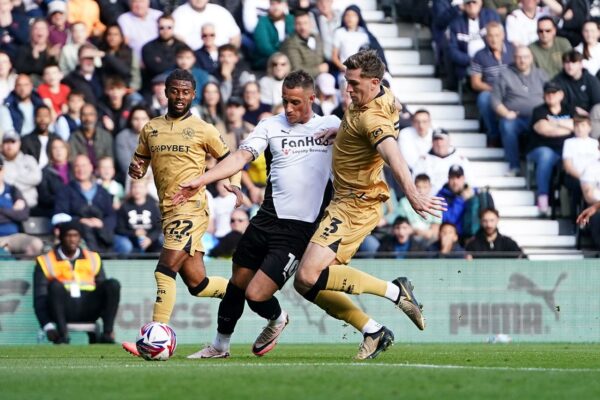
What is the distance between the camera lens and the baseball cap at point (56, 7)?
2173cm

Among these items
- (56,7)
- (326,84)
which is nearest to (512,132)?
(326,84)

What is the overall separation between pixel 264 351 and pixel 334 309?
110 cm

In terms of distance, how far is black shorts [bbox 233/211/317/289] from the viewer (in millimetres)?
12344

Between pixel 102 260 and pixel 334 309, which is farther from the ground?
pixel 334 309

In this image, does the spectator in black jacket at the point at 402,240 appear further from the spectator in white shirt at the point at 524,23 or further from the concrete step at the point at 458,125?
the spectator in white shirt at the point at 524,23

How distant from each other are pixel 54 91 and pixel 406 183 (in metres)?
10.9

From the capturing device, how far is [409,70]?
984 inches

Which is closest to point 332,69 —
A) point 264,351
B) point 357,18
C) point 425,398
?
point 357,18

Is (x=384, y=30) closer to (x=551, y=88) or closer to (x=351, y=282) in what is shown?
(x=551, y=88)

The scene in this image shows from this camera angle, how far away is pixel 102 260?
18.8 metres

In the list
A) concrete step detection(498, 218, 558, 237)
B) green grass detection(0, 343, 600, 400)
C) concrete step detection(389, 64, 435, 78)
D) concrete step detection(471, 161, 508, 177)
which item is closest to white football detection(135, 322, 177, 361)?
green grass detection(0, 343, 600, 400)

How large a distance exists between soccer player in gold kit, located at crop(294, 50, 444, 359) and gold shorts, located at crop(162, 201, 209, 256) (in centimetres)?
155

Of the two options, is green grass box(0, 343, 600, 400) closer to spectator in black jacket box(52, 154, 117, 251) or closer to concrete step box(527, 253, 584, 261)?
spectator in black jacket box(52, 154, 117, 251)

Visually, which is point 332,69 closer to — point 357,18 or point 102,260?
point 357,18
